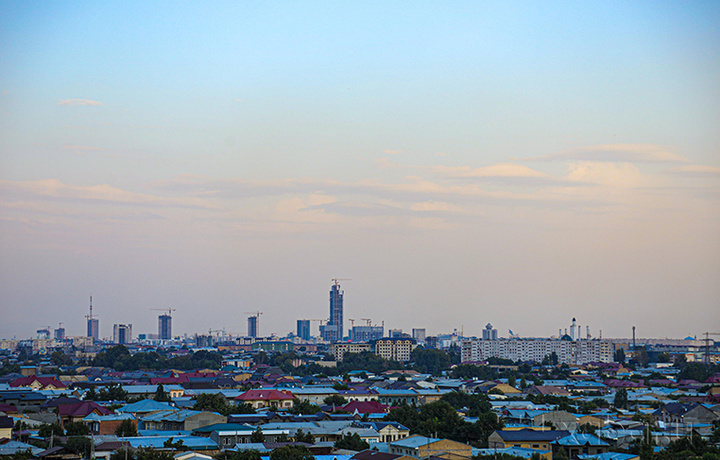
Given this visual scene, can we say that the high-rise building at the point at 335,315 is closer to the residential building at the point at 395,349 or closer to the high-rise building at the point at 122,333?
the high-rise building at the point at 122,333

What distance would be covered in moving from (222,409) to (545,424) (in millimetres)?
8128

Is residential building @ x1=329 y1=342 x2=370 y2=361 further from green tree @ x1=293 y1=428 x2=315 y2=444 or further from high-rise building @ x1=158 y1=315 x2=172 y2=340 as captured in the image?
high-rise building @ x1=158 y1=315 x2=172 y2=340

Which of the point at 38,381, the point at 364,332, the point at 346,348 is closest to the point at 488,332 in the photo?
the point at 364,332

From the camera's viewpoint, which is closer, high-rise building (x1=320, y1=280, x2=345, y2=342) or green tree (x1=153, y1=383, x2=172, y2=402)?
green tree (x1=153, y1=383, x2=172, y2=402)

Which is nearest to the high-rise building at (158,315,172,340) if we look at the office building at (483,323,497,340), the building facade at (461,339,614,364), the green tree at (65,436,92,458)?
the office building at (483,323,497,340)

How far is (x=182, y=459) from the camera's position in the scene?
16531mm

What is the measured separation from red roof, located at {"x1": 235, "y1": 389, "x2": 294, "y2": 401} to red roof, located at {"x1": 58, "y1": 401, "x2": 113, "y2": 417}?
18.4 feet

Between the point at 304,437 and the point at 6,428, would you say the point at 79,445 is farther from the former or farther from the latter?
the point at 304,437

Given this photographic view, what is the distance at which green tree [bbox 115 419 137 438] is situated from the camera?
69.1 feet

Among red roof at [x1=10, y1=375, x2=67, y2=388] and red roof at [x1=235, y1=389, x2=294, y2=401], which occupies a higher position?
red roof at [x1=235, y1=389, x2=294, y2=401]

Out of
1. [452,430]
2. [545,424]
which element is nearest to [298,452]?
[452,430]

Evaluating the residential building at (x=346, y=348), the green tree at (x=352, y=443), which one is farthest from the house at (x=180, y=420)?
the residential building at (x=346, y=348)

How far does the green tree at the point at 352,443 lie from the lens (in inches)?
750

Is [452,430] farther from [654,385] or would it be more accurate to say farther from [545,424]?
[654,385]
